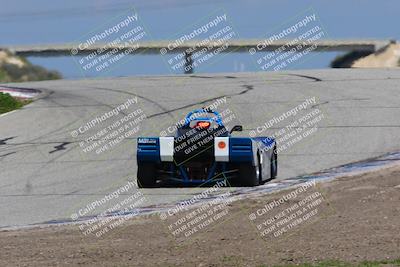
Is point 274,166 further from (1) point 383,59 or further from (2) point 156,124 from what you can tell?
(1) point 383,59

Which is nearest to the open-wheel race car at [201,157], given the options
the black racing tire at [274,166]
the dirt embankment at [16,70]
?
the black racing tire at [274,166]

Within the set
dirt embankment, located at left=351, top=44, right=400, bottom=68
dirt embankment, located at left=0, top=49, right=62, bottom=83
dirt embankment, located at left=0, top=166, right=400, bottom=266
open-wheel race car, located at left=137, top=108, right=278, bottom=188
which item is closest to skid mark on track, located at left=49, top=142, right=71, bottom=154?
open-wheel race car, located at left=137, top=108, right=278, bottom=188

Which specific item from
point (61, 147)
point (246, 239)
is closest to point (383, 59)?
point (61, 147)

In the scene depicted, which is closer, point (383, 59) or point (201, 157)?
point (201, 157)

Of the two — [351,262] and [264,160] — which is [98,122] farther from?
[351,262]

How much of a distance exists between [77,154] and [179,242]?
951 centimetres

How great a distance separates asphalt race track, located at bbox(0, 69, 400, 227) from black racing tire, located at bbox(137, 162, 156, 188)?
9.7 inches

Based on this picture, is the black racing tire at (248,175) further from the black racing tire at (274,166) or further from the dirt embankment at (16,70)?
the dirt embankment at (16,70)

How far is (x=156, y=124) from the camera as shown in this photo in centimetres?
2306

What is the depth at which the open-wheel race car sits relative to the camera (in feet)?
47.7

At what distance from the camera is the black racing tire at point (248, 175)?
47.7 feet

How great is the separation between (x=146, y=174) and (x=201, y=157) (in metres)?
0.91

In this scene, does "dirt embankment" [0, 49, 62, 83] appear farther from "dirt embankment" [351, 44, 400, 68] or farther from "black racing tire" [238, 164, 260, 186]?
"black racing tire" [238, 164, 260, 186]

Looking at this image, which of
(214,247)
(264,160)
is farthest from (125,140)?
(214,247)
